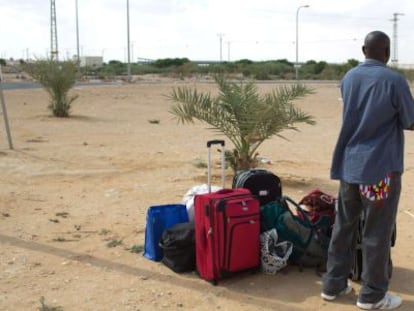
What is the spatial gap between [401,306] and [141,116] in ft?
55.7

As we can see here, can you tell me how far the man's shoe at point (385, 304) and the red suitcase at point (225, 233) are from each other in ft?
3.06

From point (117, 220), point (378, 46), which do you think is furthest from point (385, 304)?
point (117, 220)

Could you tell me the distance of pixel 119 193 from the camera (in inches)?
300

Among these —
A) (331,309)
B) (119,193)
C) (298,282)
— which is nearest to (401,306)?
(331,309)

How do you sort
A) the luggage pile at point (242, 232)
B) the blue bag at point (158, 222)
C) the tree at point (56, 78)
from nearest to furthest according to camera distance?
the luggage pile at point (242, 232) → the blue bag at point (158, 222) → the tree at point (56, 78)

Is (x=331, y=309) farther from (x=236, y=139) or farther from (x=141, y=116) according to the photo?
(x=141, y=116)

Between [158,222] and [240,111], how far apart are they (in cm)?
326

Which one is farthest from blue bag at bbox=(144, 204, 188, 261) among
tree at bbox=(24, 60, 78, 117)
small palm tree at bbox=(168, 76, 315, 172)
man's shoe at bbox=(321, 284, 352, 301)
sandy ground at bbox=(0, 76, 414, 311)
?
tree at bbox=(24, 60, 78, 117)

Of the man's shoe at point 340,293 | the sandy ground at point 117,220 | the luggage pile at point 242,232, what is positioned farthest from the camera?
the luggage pile at point 242,232

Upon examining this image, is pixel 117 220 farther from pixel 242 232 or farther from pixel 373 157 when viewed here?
pixel 373 157

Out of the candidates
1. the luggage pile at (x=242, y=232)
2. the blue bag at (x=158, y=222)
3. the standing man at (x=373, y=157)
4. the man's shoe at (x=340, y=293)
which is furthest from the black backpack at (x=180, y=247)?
the standing man at (x=373, y=157)

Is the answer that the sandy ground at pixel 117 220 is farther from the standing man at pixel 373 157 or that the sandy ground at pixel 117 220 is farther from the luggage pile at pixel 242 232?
the standing man at pixel 373 157

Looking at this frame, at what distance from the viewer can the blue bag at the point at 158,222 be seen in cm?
504

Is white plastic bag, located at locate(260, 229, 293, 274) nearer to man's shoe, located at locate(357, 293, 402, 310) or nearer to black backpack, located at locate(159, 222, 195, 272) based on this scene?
black backpack, located at locate(159, 222, 195, 272)
